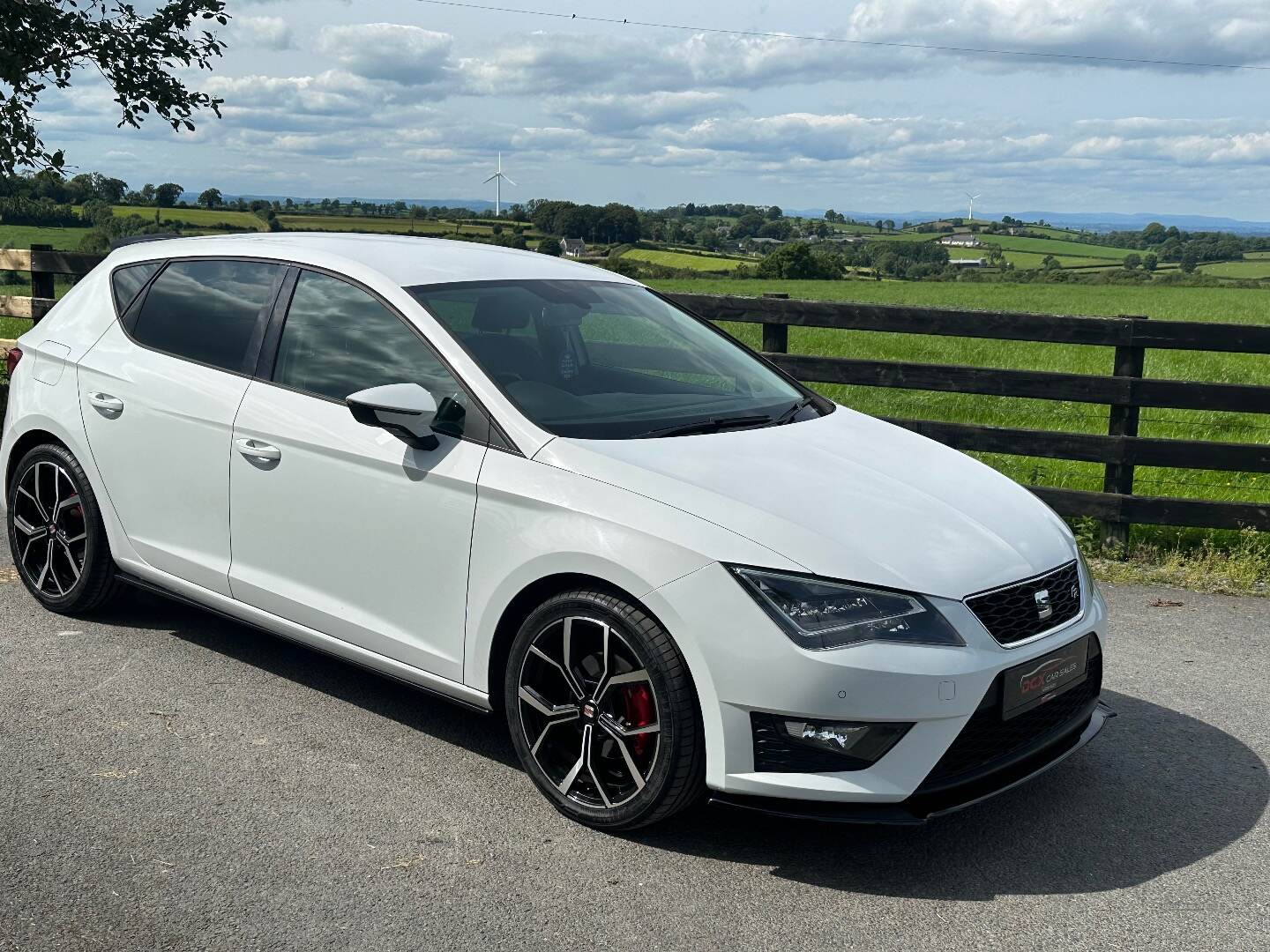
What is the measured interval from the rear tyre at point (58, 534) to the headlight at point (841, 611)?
3.19 m

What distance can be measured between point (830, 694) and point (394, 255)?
246 cm

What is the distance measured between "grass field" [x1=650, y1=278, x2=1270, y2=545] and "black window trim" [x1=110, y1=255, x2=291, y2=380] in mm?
5134

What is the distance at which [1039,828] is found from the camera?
3.94m

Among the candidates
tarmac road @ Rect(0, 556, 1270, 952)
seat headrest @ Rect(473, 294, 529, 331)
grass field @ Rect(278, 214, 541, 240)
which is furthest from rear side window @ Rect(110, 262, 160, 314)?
grass field @ Rect(278, 214, 541, 240)

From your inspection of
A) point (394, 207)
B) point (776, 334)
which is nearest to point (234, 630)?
point (776, 334)

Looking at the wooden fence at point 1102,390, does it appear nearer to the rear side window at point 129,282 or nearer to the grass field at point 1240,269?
the rear side window at point 129,282

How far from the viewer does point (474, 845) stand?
12.3 ft

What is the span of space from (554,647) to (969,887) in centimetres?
134

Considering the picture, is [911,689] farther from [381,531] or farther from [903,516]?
[381,531]

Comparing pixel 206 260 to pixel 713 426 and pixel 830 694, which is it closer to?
pixel 713 426


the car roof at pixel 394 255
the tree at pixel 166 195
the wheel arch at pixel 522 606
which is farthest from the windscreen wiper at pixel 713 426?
the tree at pixel 166 195

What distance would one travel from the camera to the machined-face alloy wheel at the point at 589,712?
3.70 m

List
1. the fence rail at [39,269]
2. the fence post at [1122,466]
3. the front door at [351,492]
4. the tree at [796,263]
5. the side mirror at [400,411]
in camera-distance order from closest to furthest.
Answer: the side mirror at [400,411], the front door at [351,492], the fence post at [1122,466], the fence rail at [39,269], the tree at [796,263]

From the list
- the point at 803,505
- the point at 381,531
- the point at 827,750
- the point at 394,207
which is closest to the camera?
the point at 827,750
